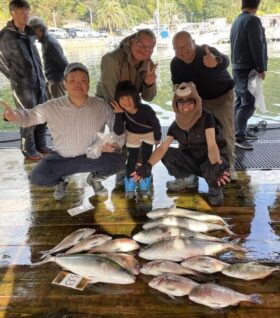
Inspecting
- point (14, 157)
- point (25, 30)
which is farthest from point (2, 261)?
point (25, 30)

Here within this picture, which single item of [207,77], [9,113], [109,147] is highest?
[207,77]

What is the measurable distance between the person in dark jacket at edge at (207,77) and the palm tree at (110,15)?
329 inches

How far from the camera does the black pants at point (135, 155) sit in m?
3.11

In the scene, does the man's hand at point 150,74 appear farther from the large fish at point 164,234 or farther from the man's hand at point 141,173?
the large fish at point 164,234

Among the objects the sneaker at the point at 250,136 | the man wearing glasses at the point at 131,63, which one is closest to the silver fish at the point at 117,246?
the man wearing glasses at the point at 131,63

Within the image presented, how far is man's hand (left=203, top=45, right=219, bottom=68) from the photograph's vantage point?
10.3ft

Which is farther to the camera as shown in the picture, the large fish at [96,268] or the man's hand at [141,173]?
the man's hand at [141,173]

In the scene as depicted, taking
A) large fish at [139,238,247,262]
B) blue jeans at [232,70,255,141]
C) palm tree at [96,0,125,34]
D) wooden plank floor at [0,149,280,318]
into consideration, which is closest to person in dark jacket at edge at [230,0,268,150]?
blue jeans at [232,70,255,141]

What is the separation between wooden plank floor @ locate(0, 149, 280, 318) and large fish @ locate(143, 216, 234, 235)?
0.12 meters

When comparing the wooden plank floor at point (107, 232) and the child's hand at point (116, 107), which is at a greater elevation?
the child's hand at point (116, 107)

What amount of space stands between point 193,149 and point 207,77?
2.25 feet

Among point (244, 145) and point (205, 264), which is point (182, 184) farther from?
point (244, 145)

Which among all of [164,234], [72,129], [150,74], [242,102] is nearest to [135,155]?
[72,129]

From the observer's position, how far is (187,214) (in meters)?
2.64
